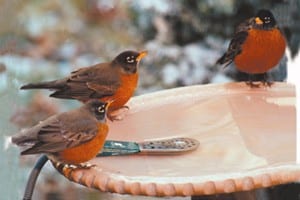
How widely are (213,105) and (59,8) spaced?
0.35m

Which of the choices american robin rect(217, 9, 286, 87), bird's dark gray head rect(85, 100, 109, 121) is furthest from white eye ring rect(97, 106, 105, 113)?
american robin rect(217, 9, 286, 87)

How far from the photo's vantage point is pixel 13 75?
1.26 metres

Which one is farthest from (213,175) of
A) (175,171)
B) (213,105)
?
(213,105)

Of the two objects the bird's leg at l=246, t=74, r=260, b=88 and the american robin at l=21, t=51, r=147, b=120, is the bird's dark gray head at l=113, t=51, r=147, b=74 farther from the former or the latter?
the bird's leg at l=246, t=74, r=260, b=88

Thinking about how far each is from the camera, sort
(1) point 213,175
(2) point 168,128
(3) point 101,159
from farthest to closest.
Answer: (2) point 168,128
(3) point 101,159
(1) point 213,175

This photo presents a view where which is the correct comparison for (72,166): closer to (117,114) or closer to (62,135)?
(62,135)

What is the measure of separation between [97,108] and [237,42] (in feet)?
1.29

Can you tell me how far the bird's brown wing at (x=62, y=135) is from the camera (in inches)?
40.8

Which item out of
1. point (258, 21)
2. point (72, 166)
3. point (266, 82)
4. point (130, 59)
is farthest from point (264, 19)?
point (72, 166)

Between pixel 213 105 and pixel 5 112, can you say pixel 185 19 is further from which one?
pixel 5 112

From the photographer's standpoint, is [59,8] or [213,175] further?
[59,8]

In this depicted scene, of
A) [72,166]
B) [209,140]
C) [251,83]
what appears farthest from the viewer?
[251,83]

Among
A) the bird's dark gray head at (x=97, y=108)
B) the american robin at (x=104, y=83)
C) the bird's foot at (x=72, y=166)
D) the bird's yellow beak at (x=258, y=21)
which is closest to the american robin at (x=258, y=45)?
the bird's yellow beak at (x=258, y=21)

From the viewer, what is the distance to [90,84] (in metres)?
1.20
